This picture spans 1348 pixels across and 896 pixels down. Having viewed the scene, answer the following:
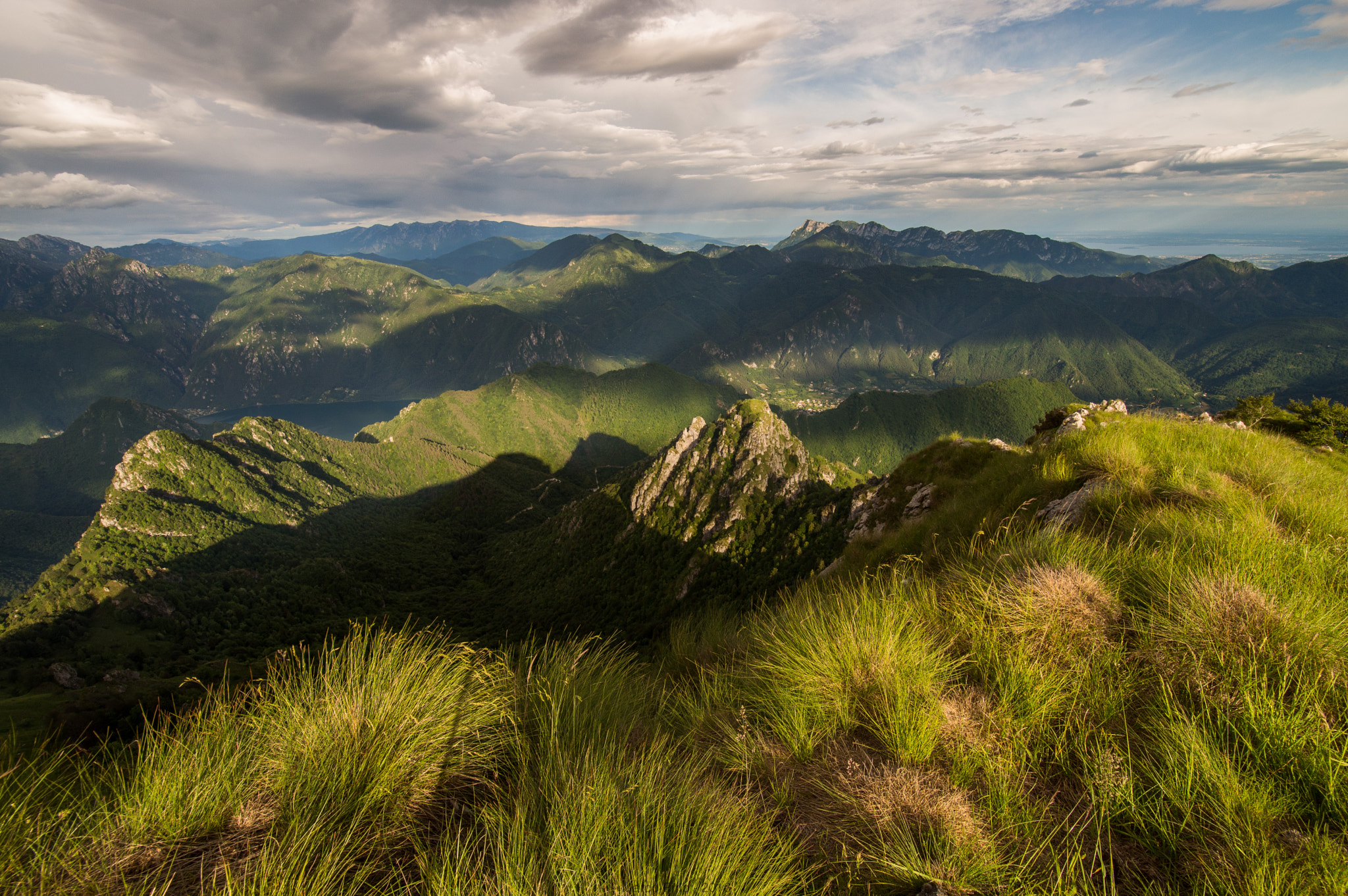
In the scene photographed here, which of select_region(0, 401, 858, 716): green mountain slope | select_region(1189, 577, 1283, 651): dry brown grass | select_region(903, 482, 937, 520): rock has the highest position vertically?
select_region(1189, 577, 1283, 651): dry brown grass

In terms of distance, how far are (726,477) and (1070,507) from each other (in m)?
107

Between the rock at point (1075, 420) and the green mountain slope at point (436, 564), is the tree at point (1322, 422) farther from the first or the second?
the green mountain slope at point (436, 564)

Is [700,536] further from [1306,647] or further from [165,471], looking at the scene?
[165,471]

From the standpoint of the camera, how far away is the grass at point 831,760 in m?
2.21

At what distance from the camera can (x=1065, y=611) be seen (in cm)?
371

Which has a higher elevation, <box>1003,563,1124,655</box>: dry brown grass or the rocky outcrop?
<box>1003,563,1124,655</box>: dry brown grass

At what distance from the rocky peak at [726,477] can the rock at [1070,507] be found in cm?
8953

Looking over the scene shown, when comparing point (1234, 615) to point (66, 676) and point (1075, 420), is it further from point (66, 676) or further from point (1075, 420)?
point (66, 676)

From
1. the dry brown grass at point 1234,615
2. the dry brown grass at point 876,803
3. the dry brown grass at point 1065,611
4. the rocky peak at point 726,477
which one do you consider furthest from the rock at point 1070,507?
the rocky peak at point 726,477

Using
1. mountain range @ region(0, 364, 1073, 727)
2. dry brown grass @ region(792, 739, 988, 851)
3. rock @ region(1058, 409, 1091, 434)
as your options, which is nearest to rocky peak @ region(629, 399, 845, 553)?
mountain range @ region(0, 364, 1073, 727)

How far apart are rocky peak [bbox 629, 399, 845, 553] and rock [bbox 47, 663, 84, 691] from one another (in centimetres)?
8993

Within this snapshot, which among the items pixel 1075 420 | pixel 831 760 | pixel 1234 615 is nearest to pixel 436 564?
pixel 1075 420

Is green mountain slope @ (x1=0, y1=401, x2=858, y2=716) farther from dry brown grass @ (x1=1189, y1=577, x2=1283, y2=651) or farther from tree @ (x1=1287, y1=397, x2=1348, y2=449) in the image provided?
dry brown grass @ (x1=1189, y1=577, x2=1283, y2=651)

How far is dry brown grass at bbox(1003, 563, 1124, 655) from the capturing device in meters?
3.55
